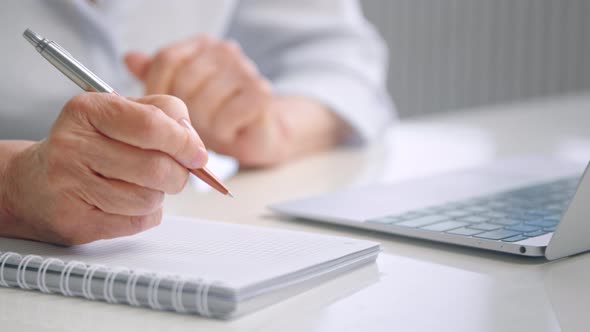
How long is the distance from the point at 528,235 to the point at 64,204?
260 millimetres

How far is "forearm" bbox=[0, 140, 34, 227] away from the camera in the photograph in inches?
16.4

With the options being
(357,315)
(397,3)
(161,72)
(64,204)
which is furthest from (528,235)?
(397,3)

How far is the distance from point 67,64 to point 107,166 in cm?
8

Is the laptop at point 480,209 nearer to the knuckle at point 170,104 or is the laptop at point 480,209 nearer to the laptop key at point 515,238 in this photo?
the laptop key at point 515,238

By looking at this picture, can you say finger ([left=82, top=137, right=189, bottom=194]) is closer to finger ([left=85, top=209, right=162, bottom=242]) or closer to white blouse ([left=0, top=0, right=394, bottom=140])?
finger ([left=85, top=209, right=162, bottom=242])

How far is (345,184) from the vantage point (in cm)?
72

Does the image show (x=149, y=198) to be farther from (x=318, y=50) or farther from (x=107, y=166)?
(x=318, y=50)

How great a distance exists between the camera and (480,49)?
2.45 metres

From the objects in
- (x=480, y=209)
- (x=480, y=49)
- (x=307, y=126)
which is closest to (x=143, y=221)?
(x=480, y=209)

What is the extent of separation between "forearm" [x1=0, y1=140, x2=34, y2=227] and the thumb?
31 centimetres

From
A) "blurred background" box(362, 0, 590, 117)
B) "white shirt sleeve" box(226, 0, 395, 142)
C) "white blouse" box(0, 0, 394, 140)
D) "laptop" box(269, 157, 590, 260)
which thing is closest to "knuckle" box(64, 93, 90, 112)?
"laptop" box(269, 157, 590, 260)

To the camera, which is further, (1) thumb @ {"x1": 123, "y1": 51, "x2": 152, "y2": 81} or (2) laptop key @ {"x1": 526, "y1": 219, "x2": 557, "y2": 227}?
(1) thumb @ {"x1": 123, "y1": 51, "x2": 152, "y2": 81}

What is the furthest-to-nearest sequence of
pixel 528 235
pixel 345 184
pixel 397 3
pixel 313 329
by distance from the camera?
1. pixel 397 3
2. pixel 345 184
3. pixel 528 235
4. pixel 313 329

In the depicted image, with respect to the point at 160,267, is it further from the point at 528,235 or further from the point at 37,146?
the point at 528,235
